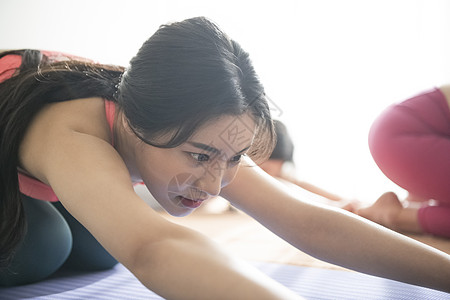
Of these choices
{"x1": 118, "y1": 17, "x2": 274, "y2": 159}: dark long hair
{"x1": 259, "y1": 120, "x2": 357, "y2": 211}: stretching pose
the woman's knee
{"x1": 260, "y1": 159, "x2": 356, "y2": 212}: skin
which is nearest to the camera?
{"x1": 118, "y1": 17, "x2": 274, "y2": 159}: dark long hair

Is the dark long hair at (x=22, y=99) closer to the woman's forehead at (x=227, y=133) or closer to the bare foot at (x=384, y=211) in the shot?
the woman's forehead at (x=227, y=133)

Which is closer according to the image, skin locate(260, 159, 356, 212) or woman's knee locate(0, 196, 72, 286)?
woman's knee locate(0, 196, 72, 286)

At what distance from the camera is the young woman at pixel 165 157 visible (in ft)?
1.57

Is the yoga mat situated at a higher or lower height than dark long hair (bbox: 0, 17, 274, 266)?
lower

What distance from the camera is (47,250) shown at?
3.36 ft

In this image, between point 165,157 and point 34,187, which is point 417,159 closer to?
point 165,157

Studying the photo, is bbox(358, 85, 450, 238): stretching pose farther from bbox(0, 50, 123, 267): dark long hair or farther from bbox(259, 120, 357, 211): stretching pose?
bbox(0, 50, 123, 267): dark long hair

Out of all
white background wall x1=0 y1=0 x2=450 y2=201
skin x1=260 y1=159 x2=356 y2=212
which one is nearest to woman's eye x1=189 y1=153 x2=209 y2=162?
skin x1=260 y1=159 x2=356 y2=212

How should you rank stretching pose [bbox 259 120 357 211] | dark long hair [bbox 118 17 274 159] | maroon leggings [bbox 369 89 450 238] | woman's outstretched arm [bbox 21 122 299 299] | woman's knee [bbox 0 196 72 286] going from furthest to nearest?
stretching pose [bbox 259 120 357 211]
maroon leggings [bbox 369 89 450 238]
woman's knee [bbox 0 196 72 286]
dark long hair [bbox 118 17 274 159]
woman's outstretched arm [bbox 21 122 299 299]

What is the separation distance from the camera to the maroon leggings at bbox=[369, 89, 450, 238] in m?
1.27

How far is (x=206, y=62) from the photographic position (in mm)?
600

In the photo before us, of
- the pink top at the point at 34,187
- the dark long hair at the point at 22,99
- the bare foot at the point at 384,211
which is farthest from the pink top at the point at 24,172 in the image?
the bare foot at the point at 384,211

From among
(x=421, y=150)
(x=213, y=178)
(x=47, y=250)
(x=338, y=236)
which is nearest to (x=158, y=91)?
(x=213, y=178)

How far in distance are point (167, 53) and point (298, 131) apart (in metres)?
1.58
